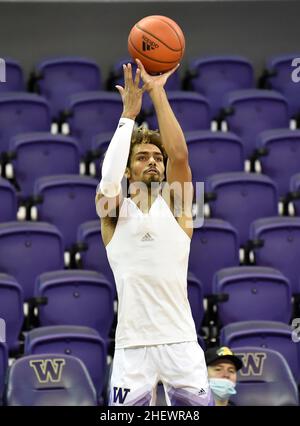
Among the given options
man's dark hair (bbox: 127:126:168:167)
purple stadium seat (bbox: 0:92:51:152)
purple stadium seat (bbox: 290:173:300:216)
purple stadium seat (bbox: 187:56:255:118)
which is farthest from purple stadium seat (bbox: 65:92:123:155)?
man's dark hair (bbox: 127:126:168:167)

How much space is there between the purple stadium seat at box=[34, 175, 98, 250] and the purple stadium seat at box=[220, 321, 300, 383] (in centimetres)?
164

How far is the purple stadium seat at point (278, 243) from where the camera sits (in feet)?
30.7

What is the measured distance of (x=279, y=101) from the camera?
11.2 metres

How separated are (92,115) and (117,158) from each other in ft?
15.7

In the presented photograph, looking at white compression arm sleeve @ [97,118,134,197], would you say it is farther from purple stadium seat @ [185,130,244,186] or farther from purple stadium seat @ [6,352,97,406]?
purple stadium seat @ [185,130,244,186]

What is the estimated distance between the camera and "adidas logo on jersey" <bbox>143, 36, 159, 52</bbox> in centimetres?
642

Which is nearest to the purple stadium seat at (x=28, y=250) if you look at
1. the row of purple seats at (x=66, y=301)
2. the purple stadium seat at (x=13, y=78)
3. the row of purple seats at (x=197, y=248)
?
the row of purple seats at (x=197, y=248)

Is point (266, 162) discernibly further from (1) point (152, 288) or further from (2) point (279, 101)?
(1) point (152, 288)

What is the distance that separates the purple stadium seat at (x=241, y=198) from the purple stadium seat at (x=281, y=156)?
2.24 ft

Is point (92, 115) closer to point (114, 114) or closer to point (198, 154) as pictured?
point (114, 114)

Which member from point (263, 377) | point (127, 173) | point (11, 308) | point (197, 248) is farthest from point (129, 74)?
point (197, 248)
